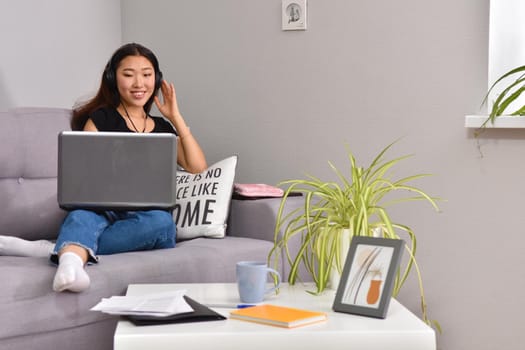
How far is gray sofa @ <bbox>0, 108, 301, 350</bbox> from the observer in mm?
2054

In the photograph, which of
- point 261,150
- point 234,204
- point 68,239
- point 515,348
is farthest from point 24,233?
point 515,348

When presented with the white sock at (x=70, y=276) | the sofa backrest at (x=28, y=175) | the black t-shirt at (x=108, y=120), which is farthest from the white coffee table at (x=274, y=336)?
the black t-shirt at (x=108, y=120)

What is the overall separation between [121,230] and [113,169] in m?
0.45

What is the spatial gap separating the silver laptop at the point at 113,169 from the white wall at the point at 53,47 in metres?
1.29

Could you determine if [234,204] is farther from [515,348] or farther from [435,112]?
[515,348]

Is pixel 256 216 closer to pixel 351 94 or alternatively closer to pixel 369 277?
pixel 351 94

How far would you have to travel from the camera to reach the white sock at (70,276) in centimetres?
202

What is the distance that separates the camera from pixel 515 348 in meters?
2.74

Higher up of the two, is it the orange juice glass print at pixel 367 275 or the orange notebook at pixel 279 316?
the orange juice glass print at pixel 367 275

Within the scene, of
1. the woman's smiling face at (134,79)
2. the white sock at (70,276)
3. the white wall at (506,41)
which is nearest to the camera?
the white sock at (70,276)

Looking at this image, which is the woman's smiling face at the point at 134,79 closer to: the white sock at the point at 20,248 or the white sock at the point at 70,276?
the white sock at the point at 20,248

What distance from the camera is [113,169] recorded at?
2.09 meters

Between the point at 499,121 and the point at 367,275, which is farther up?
the point at 499,121

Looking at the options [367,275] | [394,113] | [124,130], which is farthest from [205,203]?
[367,275]
